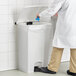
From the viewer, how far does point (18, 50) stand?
3199 mm

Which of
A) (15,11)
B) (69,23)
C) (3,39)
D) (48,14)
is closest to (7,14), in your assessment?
(15,11)

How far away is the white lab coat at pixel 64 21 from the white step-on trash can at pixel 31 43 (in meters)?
0.21

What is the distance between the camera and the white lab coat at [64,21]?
2796 mm

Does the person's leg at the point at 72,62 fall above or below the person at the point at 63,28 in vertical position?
below

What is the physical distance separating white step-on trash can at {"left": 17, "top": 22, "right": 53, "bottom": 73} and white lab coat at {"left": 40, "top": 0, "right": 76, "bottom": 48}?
0.21 m

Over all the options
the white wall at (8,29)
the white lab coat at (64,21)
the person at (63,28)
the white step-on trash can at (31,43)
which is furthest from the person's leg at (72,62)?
the white wall at (8,29)

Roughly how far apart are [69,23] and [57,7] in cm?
26

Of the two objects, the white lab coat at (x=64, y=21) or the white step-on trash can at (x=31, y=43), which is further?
the white step-on trash can at (x=31, y=43)

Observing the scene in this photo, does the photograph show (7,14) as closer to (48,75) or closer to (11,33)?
(11,33)

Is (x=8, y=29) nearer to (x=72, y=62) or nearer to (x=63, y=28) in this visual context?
(x=63, y=28)

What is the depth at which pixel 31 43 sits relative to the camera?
9.90ft

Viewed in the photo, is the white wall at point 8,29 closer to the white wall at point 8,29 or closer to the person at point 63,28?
the white wall at point 8,29

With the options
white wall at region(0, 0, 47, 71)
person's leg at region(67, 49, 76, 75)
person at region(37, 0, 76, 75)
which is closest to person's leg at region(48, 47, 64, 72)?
person at region(37, 0, 76, 75)

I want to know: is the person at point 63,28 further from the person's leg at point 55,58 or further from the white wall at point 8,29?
the white wall at point 8,29
